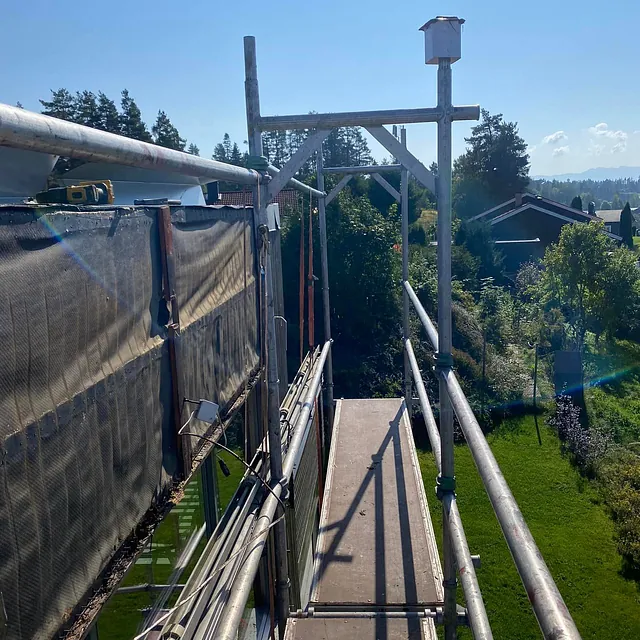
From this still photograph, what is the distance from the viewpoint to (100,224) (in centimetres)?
162

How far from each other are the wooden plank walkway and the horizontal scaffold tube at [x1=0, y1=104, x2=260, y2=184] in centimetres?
285

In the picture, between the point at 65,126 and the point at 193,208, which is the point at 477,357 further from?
the point at 65,126

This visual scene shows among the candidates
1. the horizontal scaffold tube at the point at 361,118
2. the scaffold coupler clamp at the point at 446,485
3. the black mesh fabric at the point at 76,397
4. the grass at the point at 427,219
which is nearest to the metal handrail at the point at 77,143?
the black mesh fabric at the point at 76,397

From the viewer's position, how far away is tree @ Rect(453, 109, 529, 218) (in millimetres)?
33562

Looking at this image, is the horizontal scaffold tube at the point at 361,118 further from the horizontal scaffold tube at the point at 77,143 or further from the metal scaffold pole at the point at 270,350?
the horizontal scaffold tube at the point at 77,143

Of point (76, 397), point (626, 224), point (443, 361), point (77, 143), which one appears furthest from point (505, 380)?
point (626, 224)

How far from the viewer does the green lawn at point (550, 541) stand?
5672 millimetres

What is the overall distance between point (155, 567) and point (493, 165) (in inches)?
1403

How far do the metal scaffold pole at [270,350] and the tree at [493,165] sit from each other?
102 feet

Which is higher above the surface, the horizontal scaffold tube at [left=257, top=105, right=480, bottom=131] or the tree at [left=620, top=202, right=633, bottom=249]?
the horizontal scaffold tube at [left=257, top=105, right=480, bottom=131]

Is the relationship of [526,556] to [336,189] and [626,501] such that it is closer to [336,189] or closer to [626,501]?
[336,189]

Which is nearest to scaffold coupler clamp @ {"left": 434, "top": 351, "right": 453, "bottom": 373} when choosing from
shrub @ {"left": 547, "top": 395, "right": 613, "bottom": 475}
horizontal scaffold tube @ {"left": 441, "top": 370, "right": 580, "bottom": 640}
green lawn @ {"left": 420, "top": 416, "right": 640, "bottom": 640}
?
horizontal scaffold tube @ {"left": 441, "top": 370, "right": 580, "bottom": 640}

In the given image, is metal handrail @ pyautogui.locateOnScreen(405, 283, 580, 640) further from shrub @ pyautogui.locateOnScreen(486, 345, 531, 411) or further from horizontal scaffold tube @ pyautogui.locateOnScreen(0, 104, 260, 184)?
shrub @ pyautogui.locateOnScreen(486, 345, 531, 411)

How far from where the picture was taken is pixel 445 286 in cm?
289
